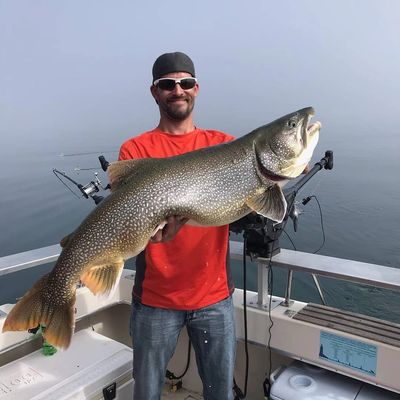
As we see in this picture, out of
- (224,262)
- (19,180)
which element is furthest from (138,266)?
(19,180)

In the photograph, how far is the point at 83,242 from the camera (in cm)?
228

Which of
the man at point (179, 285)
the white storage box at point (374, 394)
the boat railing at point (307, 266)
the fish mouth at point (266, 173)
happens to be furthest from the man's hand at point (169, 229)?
the white storage box at point (374, 394)

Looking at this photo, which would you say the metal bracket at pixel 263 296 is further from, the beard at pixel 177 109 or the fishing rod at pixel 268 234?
the beard at pixel 177 109

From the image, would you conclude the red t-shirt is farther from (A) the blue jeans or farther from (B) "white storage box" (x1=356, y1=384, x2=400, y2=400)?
(B) "white storage box" (x1=356, y1=384, x2=400, y2=400)

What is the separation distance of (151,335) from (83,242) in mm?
924

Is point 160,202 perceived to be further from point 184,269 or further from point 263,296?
point 263,296

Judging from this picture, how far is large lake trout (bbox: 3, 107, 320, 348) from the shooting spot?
2.28 m

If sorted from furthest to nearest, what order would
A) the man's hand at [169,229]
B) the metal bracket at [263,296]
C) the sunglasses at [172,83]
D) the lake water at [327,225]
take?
the lake water at [327,225]
the metal bracket at [263,296]
the sunglasses at [172,83]
the man's hand at [169,229]

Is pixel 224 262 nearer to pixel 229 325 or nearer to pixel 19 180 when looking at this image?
pixel 229 325

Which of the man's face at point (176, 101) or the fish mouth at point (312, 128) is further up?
the man's face at point (176, 101)

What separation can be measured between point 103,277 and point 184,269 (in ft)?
1.95

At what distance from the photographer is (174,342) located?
287cm

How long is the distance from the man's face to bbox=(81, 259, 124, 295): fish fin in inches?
47.3

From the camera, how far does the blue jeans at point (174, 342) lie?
109 inches
